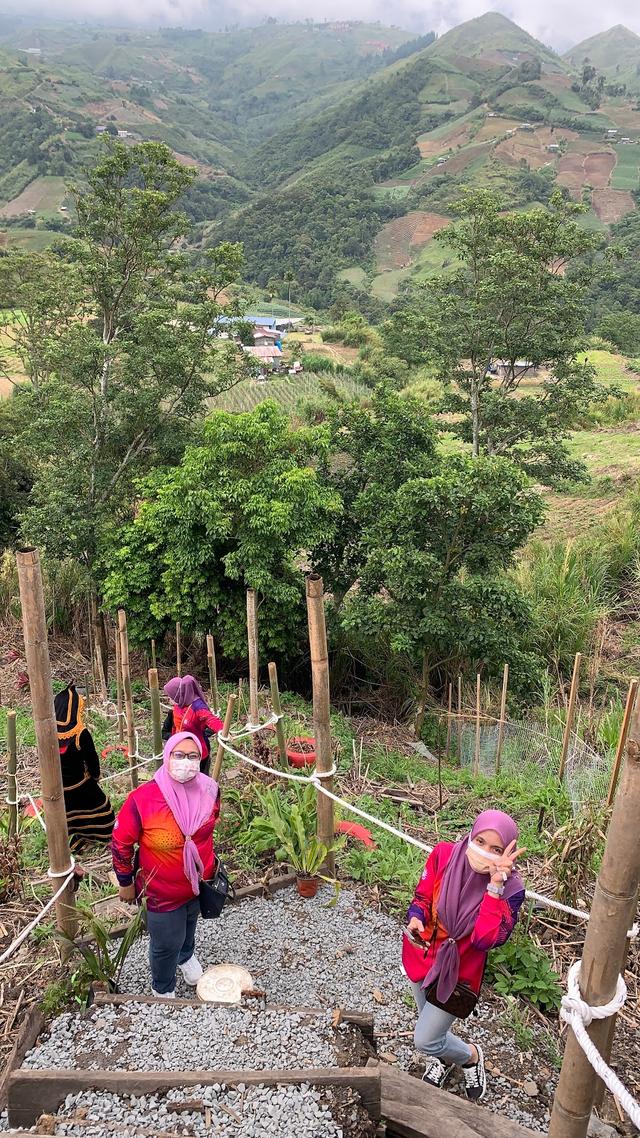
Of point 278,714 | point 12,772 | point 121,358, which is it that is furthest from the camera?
point 121,358

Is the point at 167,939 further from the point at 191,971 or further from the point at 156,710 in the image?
the point at 156,710

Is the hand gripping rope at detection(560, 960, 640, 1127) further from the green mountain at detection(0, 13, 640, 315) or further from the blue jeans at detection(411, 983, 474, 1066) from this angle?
the green mountain at detection(0, 13, 640, 315)

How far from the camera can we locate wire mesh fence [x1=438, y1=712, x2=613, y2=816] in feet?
14.4

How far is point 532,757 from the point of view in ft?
19.2

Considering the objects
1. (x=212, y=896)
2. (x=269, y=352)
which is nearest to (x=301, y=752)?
(x=212, y=896)

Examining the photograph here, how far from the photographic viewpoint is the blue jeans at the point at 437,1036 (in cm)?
→ 257

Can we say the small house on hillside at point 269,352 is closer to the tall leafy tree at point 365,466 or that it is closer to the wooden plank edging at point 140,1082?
the tall leafy tree at point 365,466

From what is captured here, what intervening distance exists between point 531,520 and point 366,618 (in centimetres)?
201

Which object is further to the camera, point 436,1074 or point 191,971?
point 191,971

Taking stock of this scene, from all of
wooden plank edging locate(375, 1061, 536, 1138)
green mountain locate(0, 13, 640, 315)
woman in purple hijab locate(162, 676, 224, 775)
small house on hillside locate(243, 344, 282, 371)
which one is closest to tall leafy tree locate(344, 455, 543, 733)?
woman in purple hijab locate(162, 676, 224, 775)

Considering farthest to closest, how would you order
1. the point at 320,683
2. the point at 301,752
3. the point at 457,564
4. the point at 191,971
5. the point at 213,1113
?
the point at 457,564, the point at 301,752, the point at 320,683, the point at 191,971, the point at 213,1113

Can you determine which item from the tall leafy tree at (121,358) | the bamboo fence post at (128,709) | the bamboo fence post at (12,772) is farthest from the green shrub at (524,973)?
the tall leafy tree at (121,358)

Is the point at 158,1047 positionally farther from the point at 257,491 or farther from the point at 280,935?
the point at 257,491

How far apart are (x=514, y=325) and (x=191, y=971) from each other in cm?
1382
